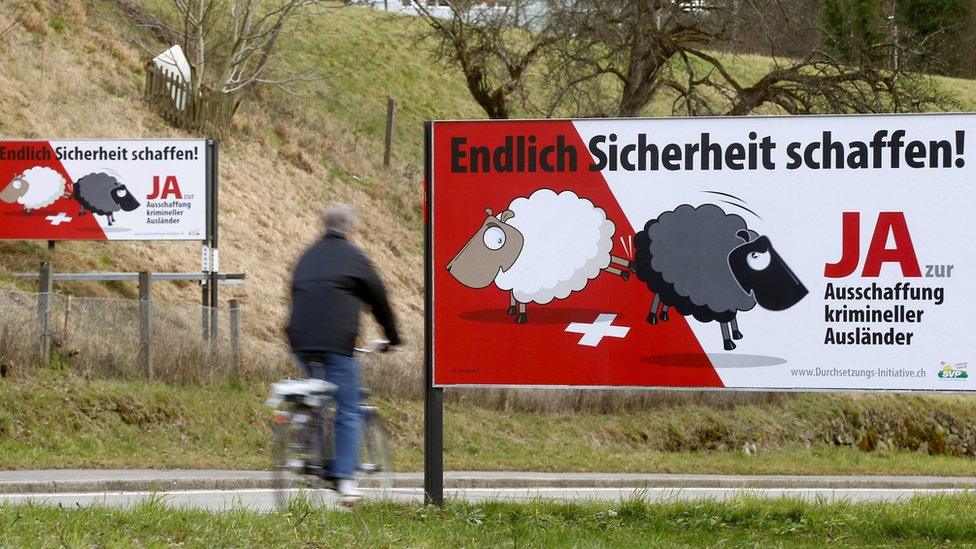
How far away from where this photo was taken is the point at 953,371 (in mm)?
9336

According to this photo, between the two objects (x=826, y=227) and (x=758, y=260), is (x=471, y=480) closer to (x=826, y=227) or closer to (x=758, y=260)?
(x=758, y=260)

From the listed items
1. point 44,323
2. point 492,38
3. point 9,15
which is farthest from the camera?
point 492,38

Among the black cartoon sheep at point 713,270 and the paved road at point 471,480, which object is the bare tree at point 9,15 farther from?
the black cartoon sheep at point 713,270

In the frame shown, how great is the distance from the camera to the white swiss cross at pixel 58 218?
885 inches

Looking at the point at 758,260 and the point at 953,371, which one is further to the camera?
the point at 758,260

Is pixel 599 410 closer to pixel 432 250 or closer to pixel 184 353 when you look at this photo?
pixel 184 353

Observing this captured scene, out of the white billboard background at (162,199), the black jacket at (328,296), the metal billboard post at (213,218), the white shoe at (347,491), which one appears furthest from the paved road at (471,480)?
the white billboard background at (162,199)

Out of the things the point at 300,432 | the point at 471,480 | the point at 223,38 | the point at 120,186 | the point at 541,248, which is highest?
the point at 223,38

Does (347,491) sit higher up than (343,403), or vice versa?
(343,403)

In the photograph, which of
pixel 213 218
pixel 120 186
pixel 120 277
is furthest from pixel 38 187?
pixel 213 218

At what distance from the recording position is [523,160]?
979 cm

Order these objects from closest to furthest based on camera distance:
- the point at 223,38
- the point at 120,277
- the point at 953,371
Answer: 1. the point at 953,371
2. the point at 120,277
3. the point at 223,38

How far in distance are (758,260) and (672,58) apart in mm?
26128

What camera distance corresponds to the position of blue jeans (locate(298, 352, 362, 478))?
8.23 m
